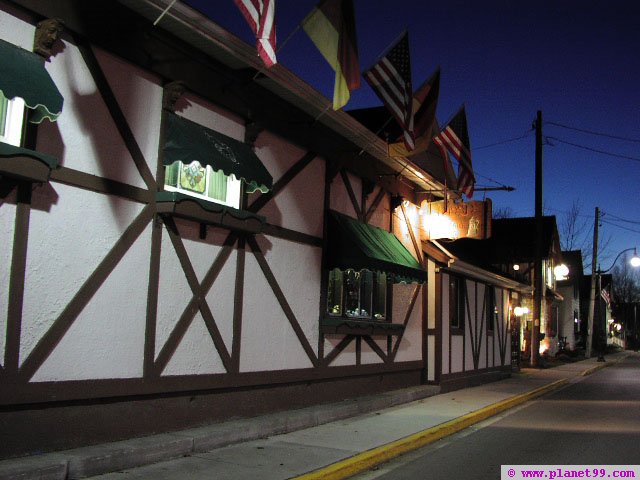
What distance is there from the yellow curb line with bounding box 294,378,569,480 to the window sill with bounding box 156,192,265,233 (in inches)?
132

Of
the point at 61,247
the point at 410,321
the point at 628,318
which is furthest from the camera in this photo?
the point at 628,318

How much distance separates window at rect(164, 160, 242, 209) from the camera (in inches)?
336

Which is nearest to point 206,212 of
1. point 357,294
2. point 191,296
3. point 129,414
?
point 191,296

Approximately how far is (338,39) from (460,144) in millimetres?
6167

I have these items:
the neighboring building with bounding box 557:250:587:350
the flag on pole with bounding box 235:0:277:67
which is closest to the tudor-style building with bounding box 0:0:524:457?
the flag on pole with bounding box 235:0:277:67

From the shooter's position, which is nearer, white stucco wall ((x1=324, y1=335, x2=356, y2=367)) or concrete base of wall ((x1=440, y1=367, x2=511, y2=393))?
white stucco wall ((x1=324, y1=335, x2=356, y2=367))

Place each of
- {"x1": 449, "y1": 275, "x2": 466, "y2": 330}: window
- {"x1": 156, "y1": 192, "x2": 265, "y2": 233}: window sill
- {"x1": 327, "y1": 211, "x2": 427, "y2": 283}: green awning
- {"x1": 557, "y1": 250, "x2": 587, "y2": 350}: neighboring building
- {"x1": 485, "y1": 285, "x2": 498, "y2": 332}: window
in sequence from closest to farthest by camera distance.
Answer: {"x1": 156, "y1": 192, "x2": 265, "y2": 233}: window sill < {"x1": 327, "y1": 211, "x2": 427, "y2": 283}: green awning < {"x1": 449, "y1": 275, "x2": 466, "y2": 330}: window < {"x1": 485, "y1": 285, "x2": 498, "y2": 332}: window < {"x1": 557, "y1": 250, "x2": 587, "y2": 350}: neighboring building

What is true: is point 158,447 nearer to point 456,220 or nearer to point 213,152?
point 213,152

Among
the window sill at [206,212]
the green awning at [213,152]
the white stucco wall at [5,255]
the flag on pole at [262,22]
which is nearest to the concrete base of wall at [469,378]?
the window sill at [206,212]

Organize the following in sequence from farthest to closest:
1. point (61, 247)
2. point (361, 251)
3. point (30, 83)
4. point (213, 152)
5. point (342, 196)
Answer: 1. point (342, 196)
2. point (361, 251)
3. point (213, 152)
4. point (61, 247)
5. point (30, 83)

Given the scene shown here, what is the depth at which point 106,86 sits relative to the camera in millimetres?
7359

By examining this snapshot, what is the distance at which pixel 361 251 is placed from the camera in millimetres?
11484

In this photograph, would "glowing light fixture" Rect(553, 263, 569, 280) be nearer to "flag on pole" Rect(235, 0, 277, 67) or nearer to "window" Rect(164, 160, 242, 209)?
"window" Rect(164, 160, 242, 209)

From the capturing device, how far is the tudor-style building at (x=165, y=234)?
644 centimetres
